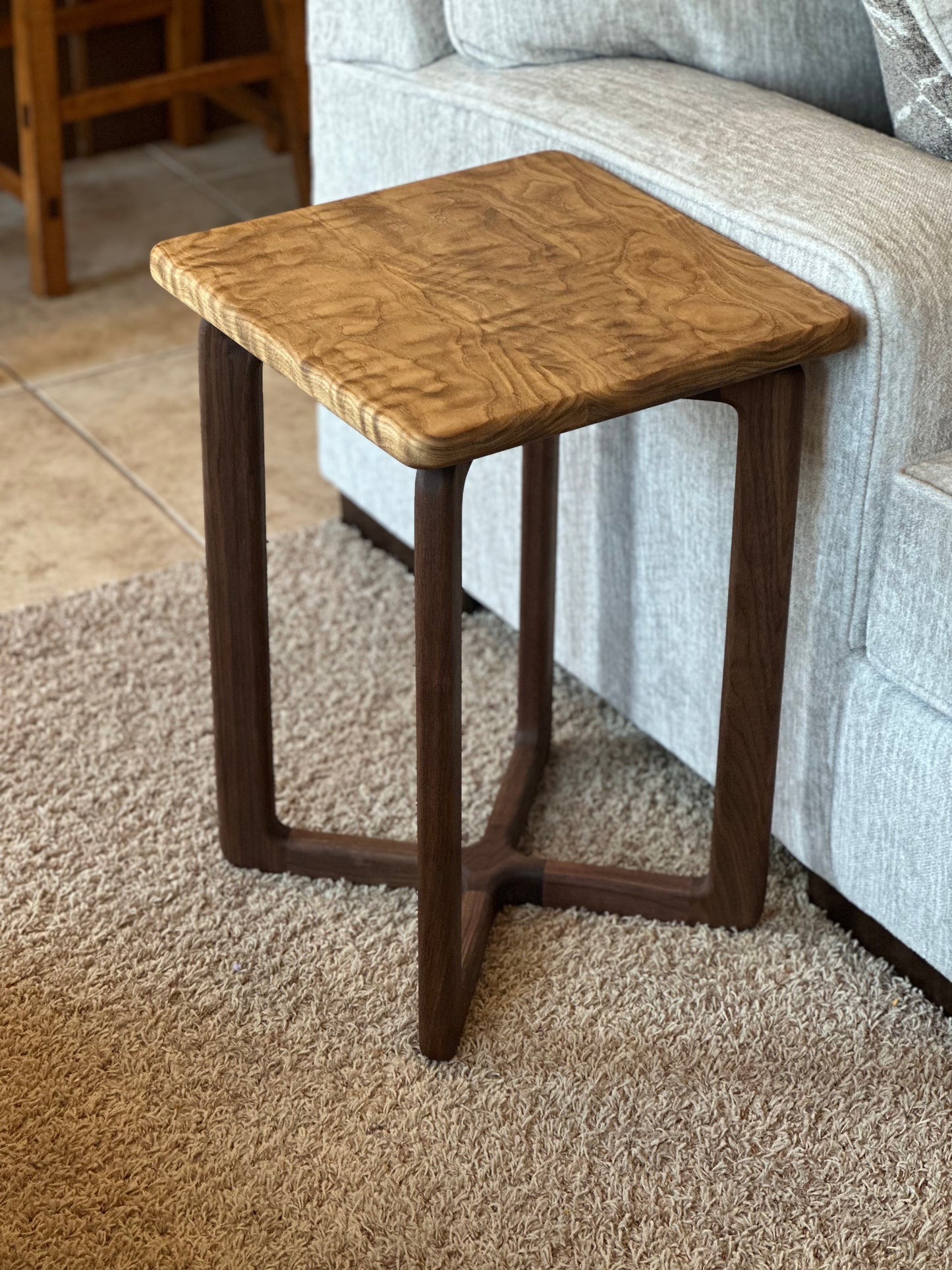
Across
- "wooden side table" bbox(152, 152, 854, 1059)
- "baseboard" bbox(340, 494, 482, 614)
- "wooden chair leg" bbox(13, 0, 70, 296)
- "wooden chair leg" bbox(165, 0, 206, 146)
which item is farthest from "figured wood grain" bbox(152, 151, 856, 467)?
"wooden chair leg" bbox(165, 0, 206, 146)

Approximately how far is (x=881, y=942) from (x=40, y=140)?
171 cm

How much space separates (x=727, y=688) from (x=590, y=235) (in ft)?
1.14

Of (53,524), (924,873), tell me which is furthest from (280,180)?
(924,873)

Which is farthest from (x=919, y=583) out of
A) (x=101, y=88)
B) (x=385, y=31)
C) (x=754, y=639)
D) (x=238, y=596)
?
(x=101, y=88)

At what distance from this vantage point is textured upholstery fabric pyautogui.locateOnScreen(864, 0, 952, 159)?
3.69 ft

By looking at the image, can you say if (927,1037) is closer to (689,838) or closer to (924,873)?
(924,873)

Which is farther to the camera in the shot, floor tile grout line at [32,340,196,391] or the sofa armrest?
floor tile grout line at [32,340,196,391]

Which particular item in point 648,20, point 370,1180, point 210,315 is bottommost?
point 370,1180

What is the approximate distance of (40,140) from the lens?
2.25 m

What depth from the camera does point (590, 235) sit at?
3.60 feet

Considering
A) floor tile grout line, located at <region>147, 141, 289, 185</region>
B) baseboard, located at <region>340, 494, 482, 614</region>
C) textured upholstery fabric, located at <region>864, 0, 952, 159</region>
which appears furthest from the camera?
floor tile grout line, located at <region>147, 141, 289, 185</region>

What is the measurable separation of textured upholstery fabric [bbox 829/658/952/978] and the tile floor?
882 millimetres

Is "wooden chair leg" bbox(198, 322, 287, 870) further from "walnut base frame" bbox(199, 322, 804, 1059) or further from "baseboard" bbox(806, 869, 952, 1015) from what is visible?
"baseboard" bbox(806, 869, 952, 1015)

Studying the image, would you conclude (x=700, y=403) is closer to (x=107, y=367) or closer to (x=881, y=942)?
(x=881, y=942)
